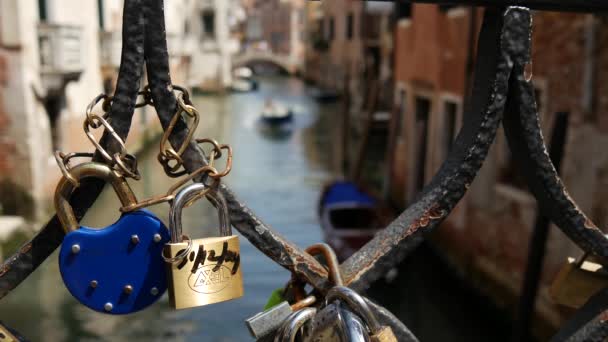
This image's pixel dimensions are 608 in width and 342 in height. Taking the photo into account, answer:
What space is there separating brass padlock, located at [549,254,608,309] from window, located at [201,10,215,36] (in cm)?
2856

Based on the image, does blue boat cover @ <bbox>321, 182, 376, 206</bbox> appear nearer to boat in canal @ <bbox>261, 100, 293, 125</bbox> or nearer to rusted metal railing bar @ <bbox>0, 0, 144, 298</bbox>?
rusted metal railing bar @ <bbox>0, 0, 144, 298</bbox>

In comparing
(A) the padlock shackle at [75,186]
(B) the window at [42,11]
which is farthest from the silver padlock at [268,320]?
(B) the window at [42,11]

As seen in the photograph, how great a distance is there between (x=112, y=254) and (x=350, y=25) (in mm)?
22509

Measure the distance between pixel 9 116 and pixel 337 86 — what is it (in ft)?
68.0

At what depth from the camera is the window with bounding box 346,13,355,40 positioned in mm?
22031

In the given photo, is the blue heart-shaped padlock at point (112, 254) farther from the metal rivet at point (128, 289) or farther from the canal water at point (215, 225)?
the canal water at point (215, 225)

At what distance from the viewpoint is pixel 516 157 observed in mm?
732

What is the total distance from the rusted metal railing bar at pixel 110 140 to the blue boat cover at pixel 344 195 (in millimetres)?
6621

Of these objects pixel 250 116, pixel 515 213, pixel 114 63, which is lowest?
pixel 250 116

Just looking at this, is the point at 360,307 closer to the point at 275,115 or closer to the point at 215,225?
the point at 215,225

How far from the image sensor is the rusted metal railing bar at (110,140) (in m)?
0.61

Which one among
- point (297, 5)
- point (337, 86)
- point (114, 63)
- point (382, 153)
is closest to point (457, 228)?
point (114, 63)

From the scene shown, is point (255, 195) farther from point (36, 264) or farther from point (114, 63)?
point (36, 264)

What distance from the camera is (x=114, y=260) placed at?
610 millimetres
